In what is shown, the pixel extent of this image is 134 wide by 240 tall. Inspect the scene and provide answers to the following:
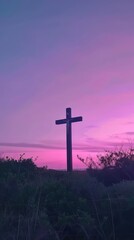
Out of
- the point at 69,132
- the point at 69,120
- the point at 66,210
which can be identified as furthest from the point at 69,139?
the point at 66,210

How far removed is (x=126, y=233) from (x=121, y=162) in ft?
25.3

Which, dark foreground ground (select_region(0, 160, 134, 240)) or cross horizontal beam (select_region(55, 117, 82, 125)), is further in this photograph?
cross horizontal beam (select_region(55, 117, 82, 125))

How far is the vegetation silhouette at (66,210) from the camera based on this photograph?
9570 millimetres

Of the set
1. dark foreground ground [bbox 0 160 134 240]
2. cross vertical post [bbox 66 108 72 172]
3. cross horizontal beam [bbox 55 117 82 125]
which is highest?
cross horizontal beam [bbox 55 117 82 125]

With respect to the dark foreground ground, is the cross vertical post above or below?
above

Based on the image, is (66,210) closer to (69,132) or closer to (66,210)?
(66,210)

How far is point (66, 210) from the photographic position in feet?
37.2

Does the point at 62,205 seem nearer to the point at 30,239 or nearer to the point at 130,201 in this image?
the point at 130,201

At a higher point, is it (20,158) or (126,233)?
(20,158)

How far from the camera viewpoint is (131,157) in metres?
18.6

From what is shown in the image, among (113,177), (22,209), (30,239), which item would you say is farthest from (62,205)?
(113,177)

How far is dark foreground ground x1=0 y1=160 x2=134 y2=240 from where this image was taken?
31.4 feet

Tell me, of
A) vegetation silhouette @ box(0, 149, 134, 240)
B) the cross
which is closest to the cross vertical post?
the cross

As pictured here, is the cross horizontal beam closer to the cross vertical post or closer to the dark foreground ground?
the cross vertical post
